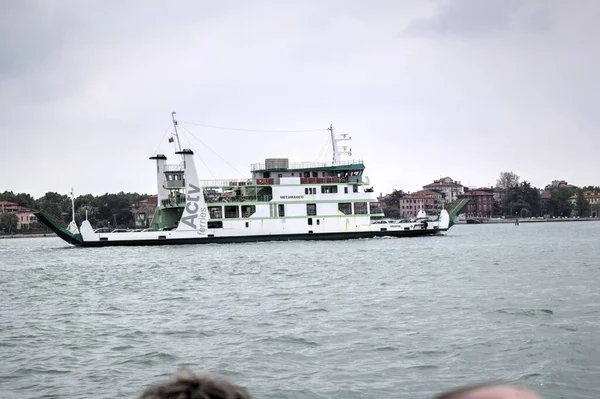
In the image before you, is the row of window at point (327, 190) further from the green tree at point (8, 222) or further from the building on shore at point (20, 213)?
the building on shore at point (20, 213)

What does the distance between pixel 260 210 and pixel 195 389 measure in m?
58.6

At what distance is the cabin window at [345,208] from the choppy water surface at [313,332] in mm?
31882

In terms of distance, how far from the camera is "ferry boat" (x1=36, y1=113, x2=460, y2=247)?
5766 cm

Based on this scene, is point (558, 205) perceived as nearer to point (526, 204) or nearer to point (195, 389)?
point (526, 204)

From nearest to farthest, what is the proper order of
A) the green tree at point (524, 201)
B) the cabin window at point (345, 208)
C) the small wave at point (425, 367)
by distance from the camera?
1. the small wave at point (425, 367)
2. the cabin window at point (345, 208)
3. the green tree at point (524, 201)

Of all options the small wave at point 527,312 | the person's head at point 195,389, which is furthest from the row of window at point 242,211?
the person's head at point 195,389

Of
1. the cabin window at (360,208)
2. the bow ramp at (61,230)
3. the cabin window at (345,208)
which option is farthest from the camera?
the cabin window at (360,208)

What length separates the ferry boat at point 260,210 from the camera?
2270 inches

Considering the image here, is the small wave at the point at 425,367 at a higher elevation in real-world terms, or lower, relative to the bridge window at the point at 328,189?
lower

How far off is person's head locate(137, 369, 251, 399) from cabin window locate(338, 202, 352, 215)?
60.6m

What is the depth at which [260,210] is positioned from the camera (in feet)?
196

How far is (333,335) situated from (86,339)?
16.9 feet

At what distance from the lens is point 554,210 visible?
644ft

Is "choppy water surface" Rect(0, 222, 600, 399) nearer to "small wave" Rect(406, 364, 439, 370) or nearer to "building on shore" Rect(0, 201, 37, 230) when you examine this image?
"small wave" Rect(406, 364, 439, 370)
